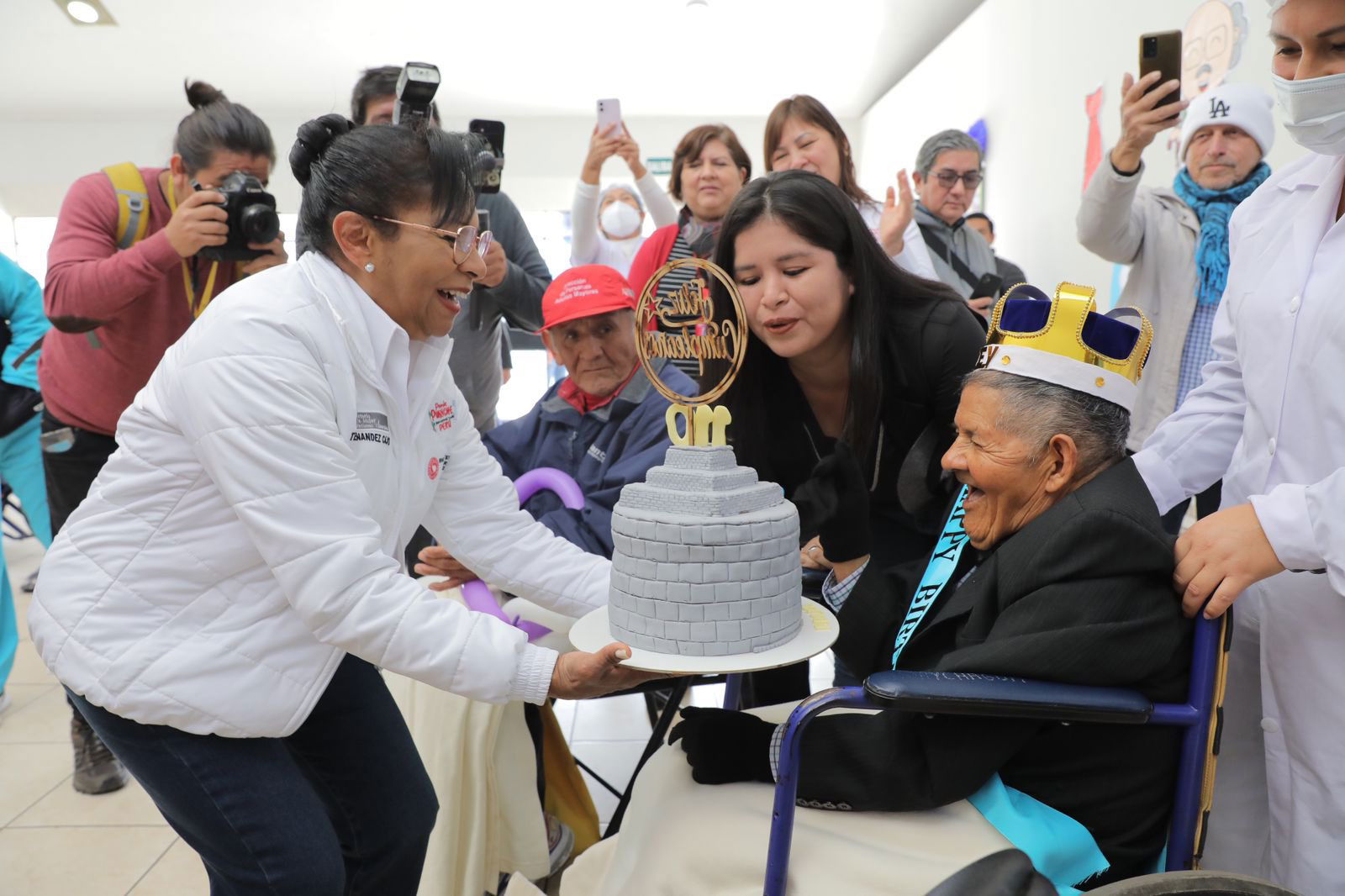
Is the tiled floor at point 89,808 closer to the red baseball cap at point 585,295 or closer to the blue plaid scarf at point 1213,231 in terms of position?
the red baseball cap at point 585,295

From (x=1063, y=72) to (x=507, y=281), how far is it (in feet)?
14.0

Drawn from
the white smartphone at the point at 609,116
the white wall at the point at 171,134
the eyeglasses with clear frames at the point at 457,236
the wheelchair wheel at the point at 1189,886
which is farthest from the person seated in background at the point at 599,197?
the white wall at the point at 171,134

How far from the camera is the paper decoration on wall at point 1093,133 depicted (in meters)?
5.28

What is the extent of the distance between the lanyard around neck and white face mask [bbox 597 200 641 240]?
451 centimetres

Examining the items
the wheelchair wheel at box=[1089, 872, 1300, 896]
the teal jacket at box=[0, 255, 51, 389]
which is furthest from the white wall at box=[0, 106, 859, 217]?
the wheelchair wheel at box=[1089, 872, 1300, 896]

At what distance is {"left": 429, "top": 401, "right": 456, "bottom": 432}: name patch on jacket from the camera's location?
→ 5.75ft

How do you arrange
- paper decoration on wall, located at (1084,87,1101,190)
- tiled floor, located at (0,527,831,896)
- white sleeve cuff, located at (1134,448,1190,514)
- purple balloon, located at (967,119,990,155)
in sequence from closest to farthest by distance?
white sleeve cuff, located at (1134,448,1190,514) < tiled floor, located at (0,527,831,896) < paper decoration on wall, located at (1084,87,1101,190) < purple balloon, located at (967,119,990,155)

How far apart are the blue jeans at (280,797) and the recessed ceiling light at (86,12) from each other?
8457mm

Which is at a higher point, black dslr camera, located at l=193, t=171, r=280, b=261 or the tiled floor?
black dslr camera, located at l=193, t=171, r=280, b=261

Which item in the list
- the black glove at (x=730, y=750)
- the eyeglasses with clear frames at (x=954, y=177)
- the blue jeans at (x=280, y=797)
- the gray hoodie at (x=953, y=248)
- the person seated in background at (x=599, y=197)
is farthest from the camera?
the eyeglasses with clear frames at (x=954, y=177)

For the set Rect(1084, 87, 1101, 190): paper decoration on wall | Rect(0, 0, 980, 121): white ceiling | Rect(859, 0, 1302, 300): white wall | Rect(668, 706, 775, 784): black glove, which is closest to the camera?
Rect(668, 706, 775, 784): black glove

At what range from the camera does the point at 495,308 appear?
3566 millimetres

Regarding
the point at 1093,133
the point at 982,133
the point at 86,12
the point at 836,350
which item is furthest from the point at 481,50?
the point at 836,350

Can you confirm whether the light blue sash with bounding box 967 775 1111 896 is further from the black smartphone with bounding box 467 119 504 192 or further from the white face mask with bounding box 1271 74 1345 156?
the black smartphone with bounding box 467 119 504 192
